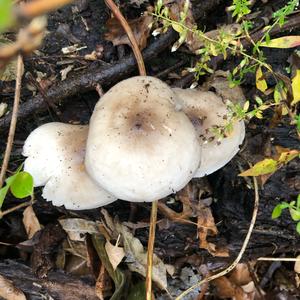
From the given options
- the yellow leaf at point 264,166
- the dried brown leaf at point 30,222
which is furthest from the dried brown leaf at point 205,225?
the dried brown leaf at point 30,222

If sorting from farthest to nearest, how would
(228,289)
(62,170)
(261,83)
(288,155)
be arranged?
(228,289) < (261,83) < (62,170) < (288,155)

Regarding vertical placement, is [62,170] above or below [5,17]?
below

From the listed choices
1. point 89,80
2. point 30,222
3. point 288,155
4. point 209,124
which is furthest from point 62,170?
point 288,155

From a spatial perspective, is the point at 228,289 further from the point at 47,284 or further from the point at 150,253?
the point at 47,284

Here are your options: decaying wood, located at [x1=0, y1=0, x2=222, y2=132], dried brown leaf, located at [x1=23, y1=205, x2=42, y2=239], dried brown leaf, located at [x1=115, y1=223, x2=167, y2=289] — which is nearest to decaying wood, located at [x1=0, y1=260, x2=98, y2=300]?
dried brown leaf, located at [x1=23, y1=205, x2=42, y2=239]

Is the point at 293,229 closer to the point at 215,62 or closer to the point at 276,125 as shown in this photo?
the point at 276,125

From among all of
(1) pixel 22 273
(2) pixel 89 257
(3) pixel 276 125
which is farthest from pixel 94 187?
(3) pixel 276 125

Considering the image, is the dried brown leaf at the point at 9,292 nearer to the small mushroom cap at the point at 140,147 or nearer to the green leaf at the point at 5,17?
the small mushroom cap at the point at 140,147
